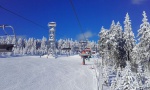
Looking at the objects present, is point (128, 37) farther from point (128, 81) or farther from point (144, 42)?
point (128, 81)

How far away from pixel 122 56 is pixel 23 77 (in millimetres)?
30818

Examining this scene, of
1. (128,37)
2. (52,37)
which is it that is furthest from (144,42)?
(52,37)

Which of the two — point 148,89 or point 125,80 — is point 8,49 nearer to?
point 125,80

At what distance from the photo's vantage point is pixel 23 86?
1859 centimetres

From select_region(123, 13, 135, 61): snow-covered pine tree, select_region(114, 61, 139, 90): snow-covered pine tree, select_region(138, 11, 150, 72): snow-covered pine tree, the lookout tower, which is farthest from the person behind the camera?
the lookout tower

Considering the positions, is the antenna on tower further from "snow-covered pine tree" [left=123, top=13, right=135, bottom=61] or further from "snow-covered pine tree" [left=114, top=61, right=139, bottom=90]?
"snow-covered pine tree" [left=114, top=61, right=139, bottom=90]

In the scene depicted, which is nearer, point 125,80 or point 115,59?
point 125,80

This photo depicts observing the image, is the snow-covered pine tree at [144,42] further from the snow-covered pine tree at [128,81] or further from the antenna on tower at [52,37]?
the antenna on tower at [52,37]

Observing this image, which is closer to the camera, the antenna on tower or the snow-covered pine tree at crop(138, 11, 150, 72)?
the snow-covered pine tree at crop(138, 11, 150, 72)

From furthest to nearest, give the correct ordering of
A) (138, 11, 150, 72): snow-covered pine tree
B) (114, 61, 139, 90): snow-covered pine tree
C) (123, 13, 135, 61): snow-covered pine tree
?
1. (123, 13, 135, 61): snow-covered pine tree
2. (138, 11, 150, 72): snow-covered pine tree
3. (114, 61, 139, 90): snow-covered pine tree

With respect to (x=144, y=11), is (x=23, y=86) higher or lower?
lower

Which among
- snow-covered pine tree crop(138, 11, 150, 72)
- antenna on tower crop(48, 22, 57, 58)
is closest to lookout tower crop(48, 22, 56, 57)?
antenna on tower crop(48, 22, 57, 58)

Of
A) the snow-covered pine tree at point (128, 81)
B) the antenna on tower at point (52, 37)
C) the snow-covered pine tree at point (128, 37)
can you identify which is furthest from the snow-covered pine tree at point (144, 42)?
the antenna on tower at point (52, 37)

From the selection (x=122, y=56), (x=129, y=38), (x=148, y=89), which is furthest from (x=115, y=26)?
(x=148, y=89)
